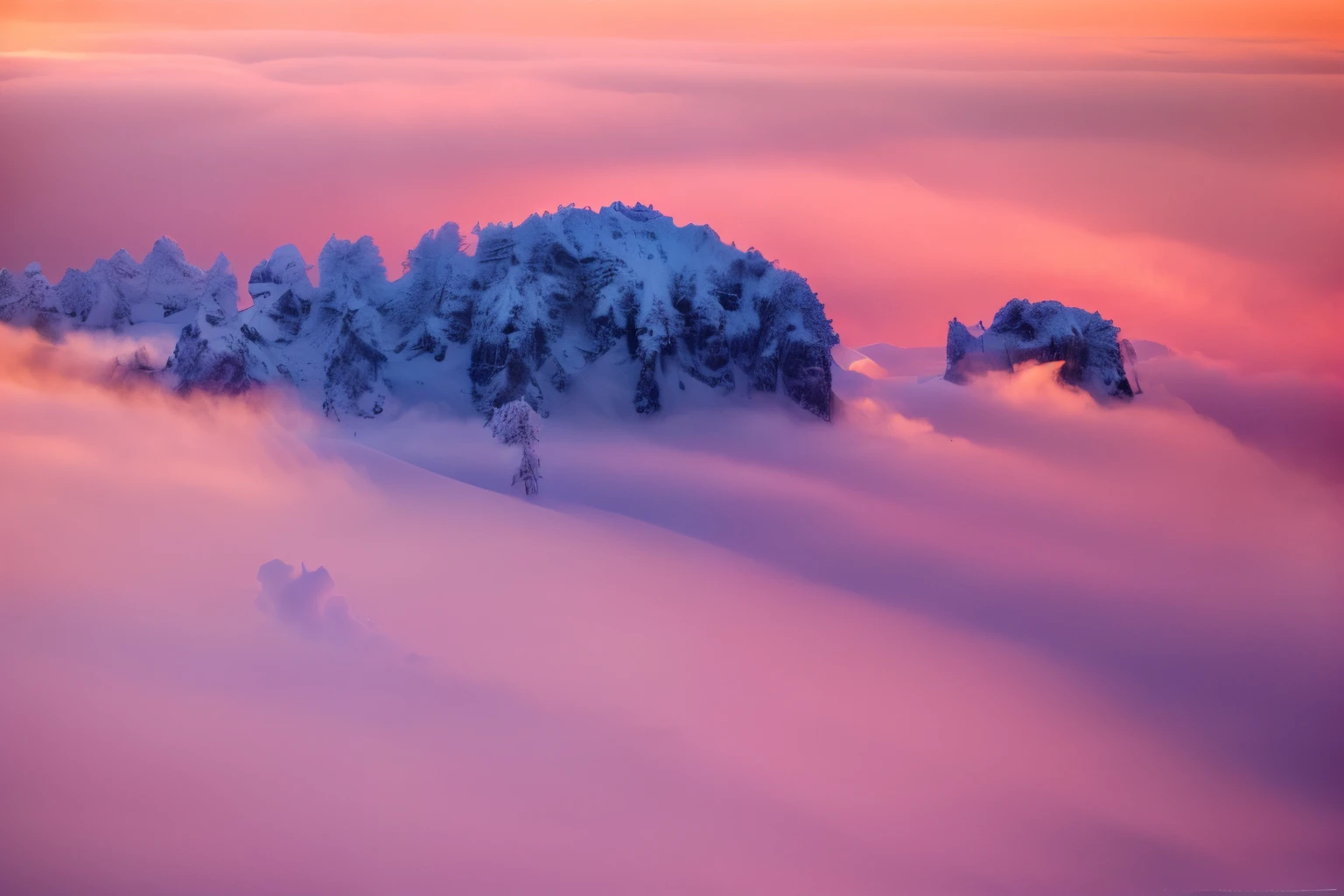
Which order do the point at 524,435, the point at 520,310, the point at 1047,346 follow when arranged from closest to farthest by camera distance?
the point at 524,435, the point at 520,310, the point at 1047,346

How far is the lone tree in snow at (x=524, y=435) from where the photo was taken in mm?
41594

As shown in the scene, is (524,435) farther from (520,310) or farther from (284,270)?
(284,270)

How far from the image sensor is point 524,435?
4194 centimetres

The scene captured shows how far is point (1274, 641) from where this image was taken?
35.1 metres

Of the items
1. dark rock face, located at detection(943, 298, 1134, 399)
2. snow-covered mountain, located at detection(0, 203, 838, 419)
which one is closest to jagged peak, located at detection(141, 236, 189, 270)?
snow-covered mountain, located at detection(0, 203, 838, 419)

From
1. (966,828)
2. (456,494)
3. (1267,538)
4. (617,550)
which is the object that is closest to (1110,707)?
(966,828)

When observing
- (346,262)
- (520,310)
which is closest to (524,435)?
(520,310)

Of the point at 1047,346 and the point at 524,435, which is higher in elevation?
the point at 1047,346

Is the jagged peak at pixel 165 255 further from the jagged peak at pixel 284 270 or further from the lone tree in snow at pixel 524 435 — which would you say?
the lone tree in snow at pixel 524 435

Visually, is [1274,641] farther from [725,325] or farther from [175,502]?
[175,502]

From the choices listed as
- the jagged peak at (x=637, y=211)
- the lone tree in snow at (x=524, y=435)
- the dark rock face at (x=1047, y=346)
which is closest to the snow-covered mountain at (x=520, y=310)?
the jagged peak at (x=637, y=211)

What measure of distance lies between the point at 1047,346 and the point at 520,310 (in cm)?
2520

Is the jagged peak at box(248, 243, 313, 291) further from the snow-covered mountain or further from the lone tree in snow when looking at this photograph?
the lone tree in snow

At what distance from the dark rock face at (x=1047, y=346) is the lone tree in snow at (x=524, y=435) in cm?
2541
